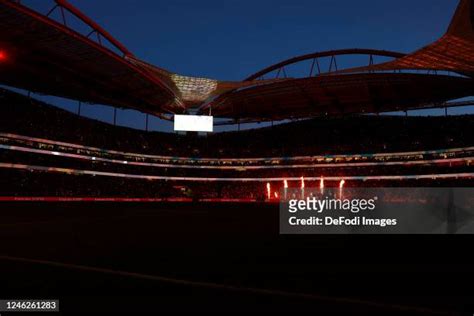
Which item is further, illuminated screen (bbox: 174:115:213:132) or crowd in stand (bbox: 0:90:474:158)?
illuminated screen (bbox: 174:115:213:132)

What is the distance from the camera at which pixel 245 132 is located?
8900cm

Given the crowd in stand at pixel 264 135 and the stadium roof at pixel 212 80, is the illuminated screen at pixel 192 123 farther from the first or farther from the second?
the crowd in stand at pixel 264 135

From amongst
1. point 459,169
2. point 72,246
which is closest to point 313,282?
point 72,246

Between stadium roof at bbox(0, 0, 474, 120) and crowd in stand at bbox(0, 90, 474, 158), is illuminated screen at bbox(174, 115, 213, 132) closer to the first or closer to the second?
stadium roof at bbox(0, 0, 474, 120)

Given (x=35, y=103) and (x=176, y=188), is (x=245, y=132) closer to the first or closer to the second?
(x=176, y=188)

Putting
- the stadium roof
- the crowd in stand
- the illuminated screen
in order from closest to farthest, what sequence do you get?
the stadium roof, the crowd in stand, the illuminated screen

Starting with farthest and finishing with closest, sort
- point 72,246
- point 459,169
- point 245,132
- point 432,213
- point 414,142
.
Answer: point 245,132, point 414,142, point 459,169, point 432,213, point 72,246

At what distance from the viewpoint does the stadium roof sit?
36531 mm

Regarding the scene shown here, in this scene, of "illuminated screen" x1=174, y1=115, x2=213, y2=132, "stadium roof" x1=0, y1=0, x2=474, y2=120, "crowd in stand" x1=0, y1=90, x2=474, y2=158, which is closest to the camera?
"stadium roof" x1=0, y1=0, x2=474, y2=120

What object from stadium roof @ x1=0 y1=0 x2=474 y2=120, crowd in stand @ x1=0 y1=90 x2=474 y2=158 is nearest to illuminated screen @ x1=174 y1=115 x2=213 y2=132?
stadium roof @ x1=0 y1=0 x2=474 y2=120

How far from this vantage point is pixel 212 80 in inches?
2168

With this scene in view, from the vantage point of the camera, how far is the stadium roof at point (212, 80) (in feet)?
120

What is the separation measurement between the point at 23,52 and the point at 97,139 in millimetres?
24811

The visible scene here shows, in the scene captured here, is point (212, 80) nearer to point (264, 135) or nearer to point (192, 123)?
point (192, 123)
